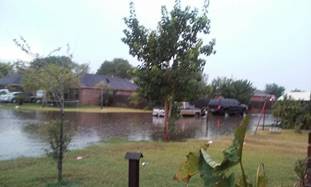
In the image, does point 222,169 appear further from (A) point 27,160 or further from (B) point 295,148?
(B) point 295,148

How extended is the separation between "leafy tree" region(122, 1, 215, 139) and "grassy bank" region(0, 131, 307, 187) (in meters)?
2.72

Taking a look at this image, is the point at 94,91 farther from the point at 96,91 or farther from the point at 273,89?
the point at 273,89

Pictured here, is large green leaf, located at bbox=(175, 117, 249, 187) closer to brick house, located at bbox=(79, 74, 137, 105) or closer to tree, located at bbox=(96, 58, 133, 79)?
brick house, located at bbox=(79, 74, 137, 105)

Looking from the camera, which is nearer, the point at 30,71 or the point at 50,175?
the point at 50,175

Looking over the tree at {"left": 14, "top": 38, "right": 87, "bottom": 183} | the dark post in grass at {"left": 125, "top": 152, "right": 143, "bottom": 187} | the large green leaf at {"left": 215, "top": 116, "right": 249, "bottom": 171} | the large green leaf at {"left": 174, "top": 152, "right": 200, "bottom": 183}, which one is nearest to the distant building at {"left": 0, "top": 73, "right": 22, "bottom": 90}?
the tree at {"left": 14, "top": 38, "right": 87, "bottom": 183}

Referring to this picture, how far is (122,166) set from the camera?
11312mm

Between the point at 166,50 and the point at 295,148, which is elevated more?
the point at 166,50

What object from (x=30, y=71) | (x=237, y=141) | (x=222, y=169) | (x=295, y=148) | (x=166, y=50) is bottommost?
(x=295, y=148)

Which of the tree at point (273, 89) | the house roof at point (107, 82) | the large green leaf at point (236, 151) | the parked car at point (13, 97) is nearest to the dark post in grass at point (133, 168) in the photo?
the large green leaf at point (236, 151)

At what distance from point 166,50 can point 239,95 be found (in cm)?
4313

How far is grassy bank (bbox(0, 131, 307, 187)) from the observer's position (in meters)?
9.38

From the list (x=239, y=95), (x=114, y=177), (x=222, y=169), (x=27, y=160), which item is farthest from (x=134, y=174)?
(x=239, y=95)

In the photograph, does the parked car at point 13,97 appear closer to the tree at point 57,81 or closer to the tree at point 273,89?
the tree at point 57,81

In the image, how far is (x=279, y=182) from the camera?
941 centimetres
